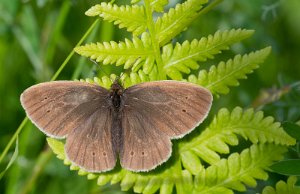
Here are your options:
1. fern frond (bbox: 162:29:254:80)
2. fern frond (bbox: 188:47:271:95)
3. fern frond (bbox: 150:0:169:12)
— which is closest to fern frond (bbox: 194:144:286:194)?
fern frond (bbox: 188:47:271:95)

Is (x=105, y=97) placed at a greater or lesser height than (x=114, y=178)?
greater

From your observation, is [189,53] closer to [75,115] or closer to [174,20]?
[174,20]

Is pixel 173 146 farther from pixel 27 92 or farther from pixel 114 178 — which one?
pixel 27 92

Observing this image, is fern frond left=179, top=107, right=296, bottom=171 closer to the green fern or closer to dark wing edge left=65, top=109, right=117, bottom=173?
the green fern

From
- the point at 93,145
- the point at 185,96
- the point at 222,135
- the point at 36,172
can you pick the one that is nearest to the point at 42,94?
the point at 93,145

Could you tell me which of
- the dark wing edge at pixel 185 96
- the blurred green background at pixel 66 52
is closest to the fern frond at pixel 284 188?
the dark wing edge at pixel 185 96

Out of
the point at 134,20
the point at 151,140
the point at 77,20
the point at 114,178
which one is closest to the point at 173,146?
the point at 151,140
